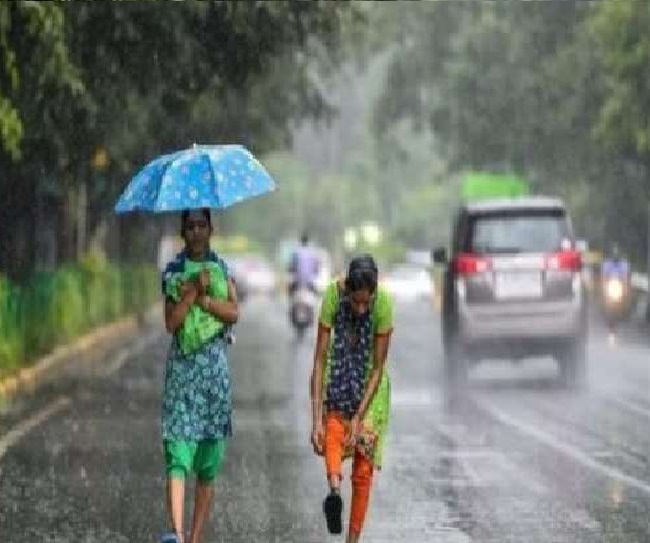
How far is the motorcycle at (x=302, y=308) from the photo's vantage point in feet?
130

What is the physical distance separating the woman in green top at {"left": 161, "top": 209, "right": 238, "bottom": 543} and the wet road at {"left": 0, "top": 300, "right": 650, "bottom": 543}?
51.0 inches

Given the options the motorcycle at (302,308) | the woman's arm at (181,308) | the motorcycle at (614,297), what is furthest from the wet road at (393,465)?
the motorcycle at (614,297)

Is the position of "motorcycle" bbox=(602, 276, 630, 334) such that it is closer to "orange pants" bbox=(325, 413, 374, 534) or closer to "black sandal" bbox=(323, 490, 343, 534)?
"orange pants" bbox=(325, 413, 374, 534)

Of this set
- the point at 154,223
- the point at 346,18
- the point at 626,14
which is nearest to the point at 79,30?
the point at 346,18

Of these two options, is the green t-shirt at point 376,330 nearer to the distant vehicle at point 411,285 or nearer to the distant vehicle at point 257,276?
the distant vehicle at point 411,285

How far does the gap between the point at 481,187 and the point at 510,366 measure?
151ft

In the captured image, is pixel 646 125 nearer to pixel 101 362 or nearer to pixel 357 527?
pixel 101 362

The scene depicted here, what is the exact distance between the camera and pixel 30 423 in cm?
2033

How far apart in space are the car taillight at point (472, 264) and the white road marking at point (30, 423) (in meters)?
4.75

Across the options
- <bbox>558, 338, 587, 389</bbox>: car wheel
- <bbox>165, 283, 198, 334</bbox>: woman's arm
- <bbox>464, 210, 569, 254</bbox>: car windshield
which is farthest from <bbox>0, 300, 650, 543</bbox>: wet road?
<bbox>165, 283, 198, 334</bbox>: woman's arm

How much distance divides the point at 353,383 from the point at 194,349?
2.68ft

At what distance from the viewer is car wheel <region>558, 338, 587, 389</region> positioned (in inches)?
1008

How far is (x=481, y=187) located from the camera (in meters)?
76.0

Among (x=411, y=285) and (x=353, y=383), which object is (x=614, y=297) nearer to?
(x=353, y=383)
